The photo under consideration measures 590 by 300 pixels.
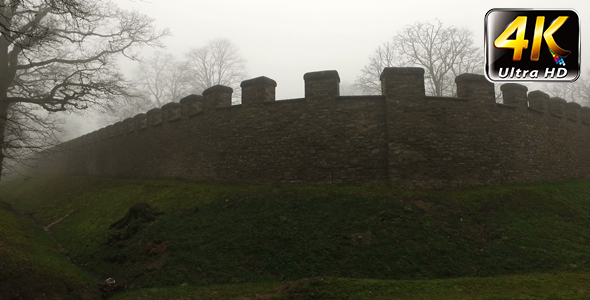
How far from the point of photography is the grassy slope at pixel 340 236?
6.36m

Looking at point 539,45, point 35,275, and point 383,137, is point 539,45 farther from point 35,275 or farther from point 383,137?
point 35,275

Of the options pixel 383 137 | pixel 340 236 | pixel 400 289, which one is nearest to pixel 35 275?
pixel 340 236

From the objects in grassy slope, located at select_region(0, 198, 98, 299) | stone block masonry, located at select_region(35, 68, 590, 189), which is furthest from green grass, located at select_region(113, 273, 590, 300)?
stone block masonry, located at select_region(35, 68, 590, 189)

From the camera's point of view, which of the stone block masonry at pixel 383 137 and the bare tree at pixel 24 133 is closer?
the bare tree at pixel 24 133

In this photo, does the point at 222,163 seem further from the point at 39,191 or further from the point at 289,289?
the point at 39,191

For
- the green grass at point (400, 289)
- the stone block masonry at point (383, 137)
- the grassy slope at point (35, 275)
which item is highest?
the stone block masonry at point (383, 137)

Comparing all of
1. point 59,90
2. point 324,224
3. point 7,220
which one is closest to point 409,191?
point 324,224

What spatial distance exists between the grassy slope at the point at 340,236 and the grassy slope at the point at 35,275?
2.35 ft

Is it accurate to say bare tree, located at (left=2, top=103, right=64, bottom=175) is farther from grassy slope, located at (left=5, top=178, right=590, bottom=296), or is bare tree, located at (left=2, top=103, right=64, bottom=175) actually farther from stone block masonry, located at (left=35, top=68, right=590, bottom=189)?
grassy slope, located at (left=5, top=178, right=590, bottom=296)

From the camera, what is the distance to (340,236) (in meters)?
7.27

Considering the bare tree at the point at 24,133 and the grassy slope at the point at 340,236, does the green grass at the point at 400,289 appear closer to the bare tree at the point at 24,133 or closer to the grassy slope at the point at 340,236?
the grassy slope at the point at 340,236

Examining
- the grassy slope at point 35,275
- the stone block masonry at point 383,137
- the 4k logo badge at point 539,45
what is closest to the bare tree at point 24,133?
the stone block masonry at point 383,137

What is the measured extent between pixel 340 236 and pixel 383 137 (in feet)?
13.4

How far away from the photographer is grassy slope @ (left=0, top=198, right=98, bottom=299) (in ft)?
17.6
